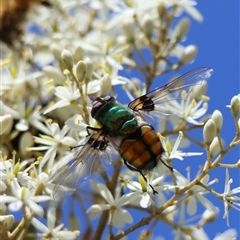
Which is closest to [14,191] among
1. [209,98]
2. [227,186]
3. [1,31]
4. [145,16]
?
[227,186]

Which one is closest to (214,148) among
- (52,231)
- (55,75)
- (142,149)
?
(142,149)

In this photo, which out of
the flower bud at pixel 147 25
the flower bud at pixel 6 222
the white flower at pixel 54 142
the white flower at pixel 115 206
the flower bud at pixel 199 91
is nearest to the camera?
the flower bud at pixel 6 222

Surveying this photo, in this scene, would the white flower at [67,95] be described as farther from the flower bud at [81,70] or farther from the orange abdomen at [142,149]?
the orange abdomen at [142,149]

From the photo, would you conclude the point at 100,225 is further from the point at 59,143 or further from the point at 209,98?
the point at 209,98

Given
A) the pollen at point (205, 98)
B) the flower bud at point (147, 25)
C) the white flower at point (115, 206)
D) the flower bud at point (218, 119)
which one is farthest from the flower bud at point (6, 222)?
the flower bud at point (147, 25)

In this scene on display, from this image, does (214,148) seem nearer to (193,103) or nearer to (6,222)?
(193,103)

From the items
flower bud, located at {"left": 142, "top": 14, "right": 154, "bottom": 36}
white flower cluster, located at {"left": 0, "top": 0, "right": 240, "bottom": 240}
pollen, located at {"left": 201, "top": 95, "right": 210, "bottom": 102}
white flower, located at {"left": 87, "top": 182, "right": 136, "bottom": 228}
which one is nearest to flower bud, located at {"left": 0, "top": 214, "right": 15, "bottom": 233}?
white flower cluster, located at {"left": 0, "top": 0, "right": 240, "bottom": 240}

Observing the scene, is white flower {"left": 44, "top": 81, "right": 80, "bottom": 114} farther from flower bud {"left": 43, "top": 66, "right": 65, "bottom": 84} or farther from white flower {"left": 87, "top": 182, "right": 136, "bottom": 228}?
white flower {"left": 87, "top": 182, "right": 136, "bottom": 228}
